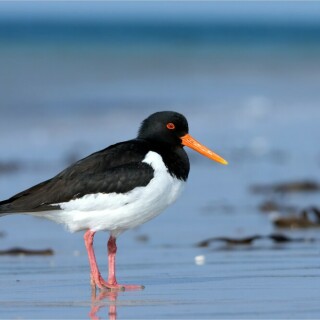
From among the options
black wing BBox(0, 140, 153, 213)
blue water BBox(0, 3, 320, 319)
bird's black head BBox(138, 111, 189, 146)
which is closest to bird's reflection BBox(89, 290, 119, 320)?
blue water BBox(0, 3, 320, 319)

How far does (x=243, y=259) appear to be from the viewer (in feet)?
30.0

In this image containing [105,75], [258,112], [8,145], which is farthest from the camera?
[105,75]

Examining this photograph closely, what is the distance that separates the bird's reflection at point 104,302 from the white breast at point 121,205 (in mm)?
627

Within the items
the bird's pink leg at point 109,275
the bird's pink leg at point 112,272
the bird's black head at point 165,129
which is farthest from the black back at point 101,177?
the bird's pink leg at point 112,272

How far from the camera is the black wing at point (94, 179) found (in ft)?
27.2

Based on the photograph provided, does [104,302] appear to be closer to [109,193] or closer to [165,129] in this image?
[109,193]

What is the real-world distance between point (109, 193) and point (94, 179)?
0.15 m

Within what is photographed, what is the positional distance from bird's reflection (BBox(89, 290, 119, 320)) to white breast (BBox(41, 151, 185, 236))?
0.63 m

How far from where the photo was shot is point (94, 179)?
27.3 feet

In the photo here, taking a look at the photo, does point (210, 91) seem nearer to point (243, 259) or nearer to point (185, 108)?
point (185, 108)

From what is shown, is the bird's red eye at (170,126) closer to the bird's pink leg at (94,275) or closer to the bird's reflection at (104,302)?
the bird's pink leg at (94,275)

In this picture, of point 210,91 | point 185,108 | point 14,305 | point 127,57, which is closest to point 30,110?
point 185,108

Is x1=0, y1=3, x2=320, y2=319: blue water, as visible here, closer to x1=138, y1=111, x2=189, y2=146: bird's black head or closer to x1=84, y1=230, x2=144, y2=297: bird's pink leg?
x1=84, y1=230, x2=144, y2=297: bird's pink leg

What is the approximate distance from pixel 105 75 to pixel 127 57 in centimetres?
1085
